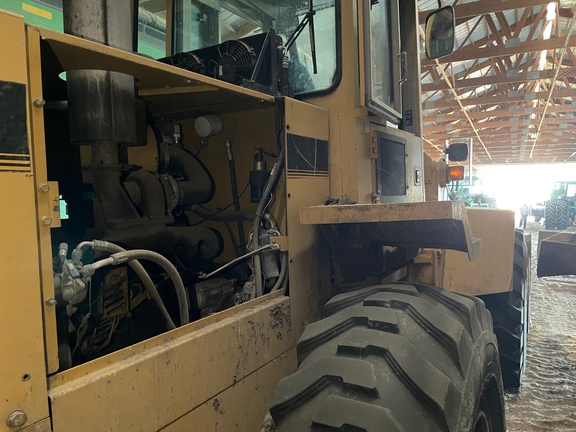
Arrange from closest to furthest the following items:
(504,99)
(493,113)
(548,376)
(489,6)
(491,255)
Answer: (491,255), (548,376), (489,6), (504,99), (493,113)

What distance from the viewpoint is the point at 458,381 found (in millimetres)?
1578

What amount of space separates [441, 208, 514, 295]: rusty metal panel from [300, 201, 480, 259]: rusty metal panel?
92 centimetres

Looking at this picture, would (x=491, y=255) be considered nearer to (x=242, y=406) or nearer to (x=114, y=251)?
(x=242, y=406)

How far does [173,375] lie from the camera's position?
4.89ft

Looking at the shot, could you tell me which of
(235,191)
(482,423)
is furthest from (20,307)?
(482,423)

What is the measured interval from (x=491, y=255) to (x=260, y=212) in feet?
5.46

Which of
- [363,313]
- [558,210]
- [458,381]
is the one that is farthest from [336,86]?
[558,210]

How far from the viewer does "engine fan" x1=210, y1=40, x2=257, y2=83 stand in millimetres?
2135

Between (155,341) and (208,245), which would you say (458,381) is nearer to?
(155,341)

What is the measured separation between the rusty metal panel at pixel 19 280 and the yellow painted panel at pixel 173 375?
8 centimetres

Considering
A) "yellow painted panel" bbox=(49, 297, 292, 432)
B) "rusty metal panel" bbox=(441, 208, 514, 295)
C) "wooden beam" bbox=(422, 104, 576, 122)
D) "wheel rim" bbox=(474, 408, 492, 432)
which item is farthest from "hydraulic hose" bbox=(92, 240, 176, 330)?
"wooden beam" bbox=(422, 104, 576, 122)

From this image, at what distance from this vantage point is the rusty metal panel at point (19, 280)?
1069 millimetres

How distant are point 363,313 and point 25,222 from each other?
1.08 meters

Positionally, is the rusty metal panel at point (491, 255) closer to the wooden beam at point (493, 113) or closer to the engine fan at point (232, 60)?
the engine fan at point (232, 60)
